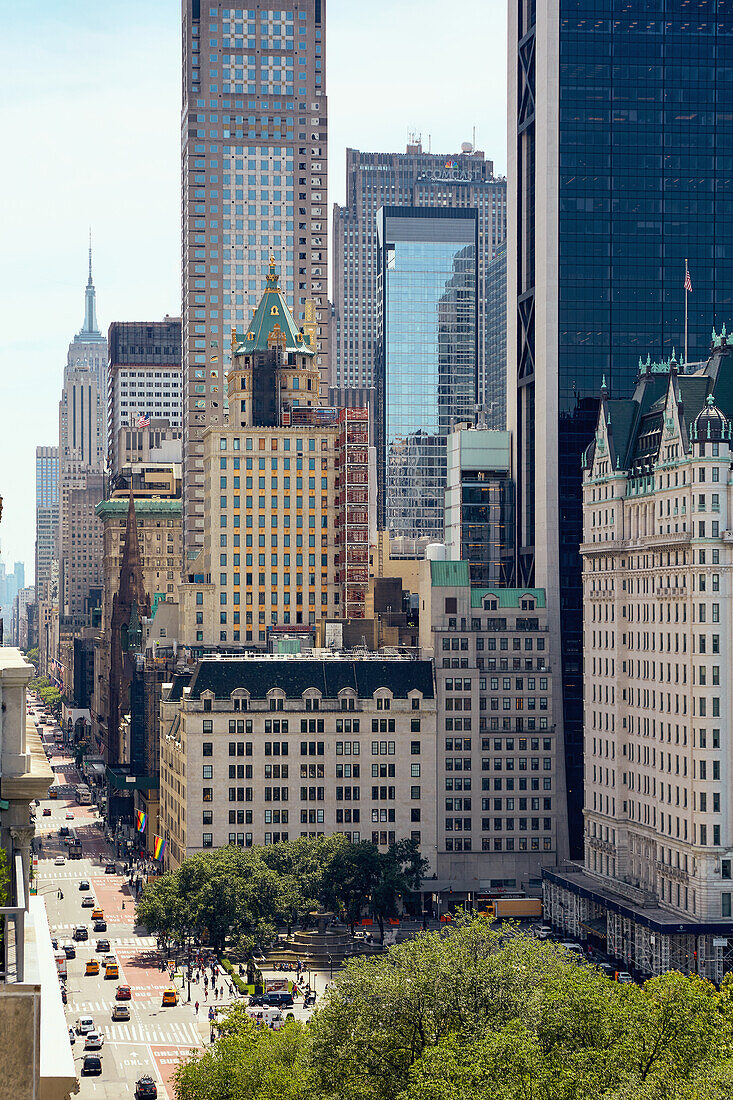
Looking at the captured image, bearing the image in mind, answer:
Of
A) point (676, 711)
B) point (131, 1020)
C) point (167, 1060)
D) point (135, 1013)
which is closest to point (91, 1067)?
point (167, 1060)

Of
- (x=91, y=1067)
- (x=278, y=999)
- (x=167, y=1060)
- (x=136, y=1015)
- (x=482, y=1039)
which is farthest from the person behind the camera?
(x=278, y=999)

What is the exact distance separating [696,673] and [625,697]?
1041 inches

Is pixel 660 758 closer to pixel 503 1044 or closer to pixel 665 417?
pixel 665 417

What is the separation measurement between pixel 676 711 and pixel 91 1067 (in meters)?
75.6

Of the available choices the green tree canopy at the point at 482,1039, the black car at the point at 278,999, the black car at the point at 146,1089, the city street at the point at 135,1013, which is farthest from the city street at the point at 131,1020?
the green tree canopy at the point at 482,1039

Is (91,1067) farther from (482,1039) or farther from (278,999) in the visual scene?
(482,1039)

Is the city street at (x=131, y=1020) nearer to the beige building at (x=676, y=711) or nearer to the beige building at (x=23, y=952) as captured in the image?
the beige building at (x=676, y=711)

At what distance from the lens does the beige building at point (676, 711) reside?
16950 centimetres

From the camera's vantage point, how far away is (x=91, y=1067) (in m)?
138

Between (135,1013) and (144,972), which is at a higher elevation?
(135,1013)

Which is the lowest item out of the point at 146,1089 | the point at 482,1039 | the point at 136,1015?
the point at 136,1015

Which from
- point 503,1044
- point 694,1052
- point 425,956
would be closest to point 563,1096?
point 503,1044

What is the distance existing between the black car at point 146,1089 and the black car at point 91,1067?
613cm

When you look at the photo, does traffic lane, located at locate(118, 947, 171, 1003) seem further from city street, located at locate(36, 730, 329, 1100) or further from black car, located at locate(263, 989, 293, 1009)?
black car, located at locate(263, 989, 293, 1009)
